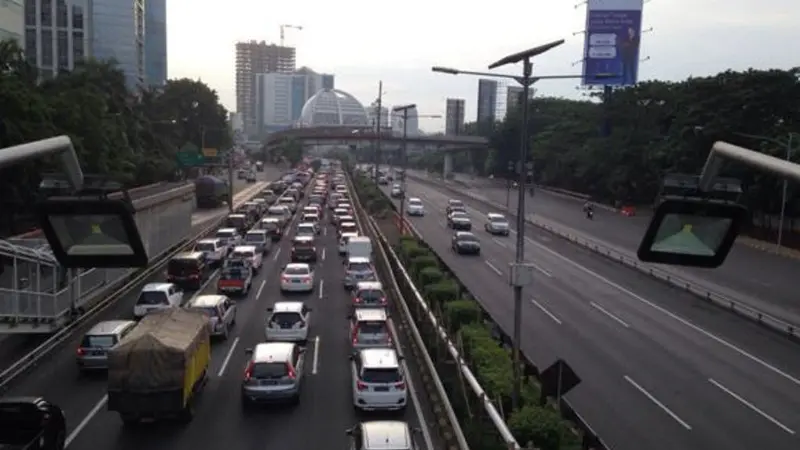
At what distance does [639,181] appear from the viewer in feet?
270

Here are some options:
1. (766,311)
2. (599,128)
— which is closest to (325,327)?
(766,311)

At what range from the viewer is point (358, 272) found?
123 ft

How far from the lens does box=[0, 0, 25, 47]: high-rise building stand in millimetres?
50000

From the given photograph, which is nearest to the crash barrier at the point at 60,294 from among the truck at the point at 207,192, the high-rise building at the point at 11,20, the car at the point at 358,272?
the car at the point at 358,272

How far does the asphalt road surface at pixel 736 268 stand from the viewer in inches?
1523

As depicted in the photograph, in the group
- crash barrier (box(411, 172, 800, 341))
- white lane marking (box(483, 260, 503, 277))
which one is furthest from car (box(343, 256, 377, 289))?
crash barrier (box(411, 172, 800, 341))

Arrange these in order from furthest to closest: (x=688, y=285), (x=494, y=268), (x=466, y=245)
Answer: (x=466, y=245) < (x=494, y=268) < (x=688, y=285)

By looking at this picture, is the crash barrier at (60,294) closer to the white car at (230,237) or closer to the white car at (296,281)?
the white car at (296,281)

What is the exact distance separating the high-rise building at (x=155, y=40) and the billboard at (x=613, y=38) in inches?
4229

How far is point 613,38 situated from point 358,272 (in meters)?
51.5

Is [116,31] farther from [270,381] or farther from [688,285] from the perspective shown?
[270,381]

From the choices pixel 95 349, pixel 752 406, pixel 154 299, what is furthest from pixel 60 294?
pixel 752 406

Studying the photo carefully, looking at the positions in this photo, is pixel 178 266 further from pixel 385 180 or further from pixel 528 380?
→ pixel 385 180

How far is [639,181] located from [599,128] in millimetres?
14622
